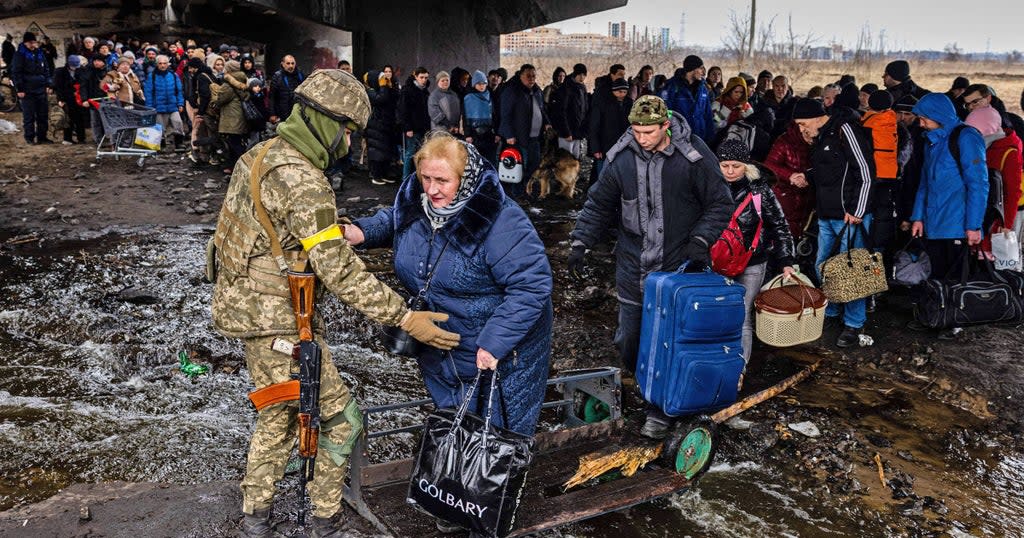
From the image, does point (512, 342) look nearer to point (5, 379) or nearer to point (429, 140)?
point (429, 140)

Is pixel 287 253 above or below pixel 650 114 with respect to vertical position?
below

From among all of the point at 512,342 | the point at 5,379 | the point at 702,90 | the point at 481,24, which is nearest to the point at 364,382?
the point at 5,379

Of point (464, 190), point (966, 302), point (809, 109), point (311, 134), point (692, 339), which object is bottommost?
point (966, 302)

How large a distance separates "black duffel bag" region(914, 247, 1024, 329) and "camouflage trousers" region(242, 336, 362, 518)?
17.3 ft

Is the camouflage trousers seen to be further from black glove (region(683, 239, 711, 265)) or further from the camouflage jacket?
black glove (region(683, 239, 711, 265))

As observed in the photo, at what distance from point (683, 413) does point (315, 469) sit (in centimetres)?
201

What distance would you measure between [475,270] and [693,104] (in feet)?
28.2

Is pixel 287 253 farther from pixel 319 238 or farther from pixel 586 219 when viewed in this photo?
pixel 586 219

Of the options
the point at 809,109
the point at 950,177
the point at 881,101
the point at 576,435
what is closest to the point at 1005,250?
the point at 950,177

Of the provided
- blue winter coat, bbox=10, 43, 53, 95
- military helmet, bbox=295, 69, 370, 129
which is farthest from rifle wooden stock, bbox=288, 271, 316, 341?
blue winter coat, bbox=10, 43, 53, 95

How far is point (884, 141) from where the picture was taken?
22.8 ft

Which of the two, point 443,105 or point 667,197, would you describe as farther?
point 443,105

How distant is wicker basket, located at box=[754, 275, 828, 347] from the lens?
595 cm

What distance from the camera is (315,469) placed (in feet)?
12.8
